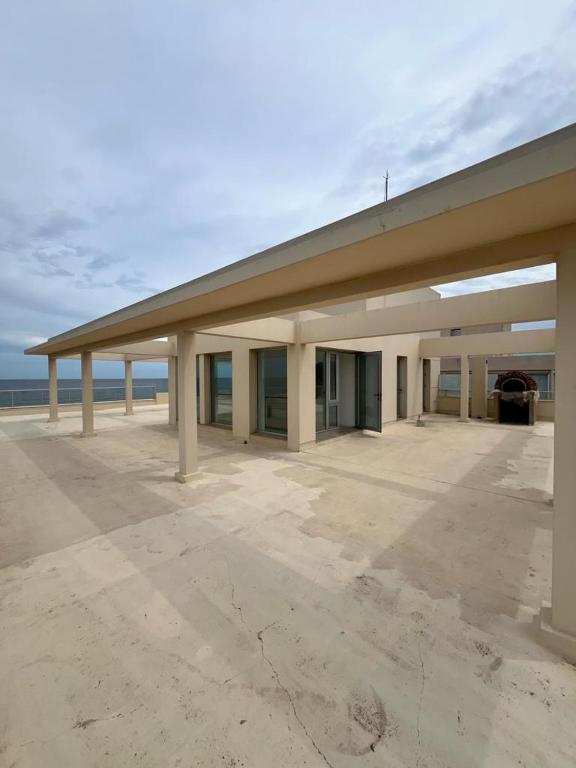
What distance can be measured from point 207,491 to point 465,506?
12.0 feet

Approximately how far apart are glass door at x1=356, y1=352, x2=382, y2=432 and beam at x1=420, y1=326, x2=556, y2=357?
4011mm

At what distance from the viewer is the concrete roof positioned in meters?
1.47

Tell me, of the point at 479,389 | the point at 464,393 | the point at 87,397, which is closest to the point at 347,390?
the point at 464,393

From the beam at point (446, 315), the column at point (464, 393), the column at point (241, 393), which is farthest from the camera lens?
the column at point (464, 393)

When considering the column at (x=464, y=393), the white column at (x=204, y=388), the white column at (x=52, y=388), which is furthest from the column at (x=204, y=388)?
the column at (x=464, y=393)

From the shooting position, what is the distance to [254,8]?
455cm

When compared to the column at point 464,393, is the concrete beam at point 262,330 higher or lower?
higher

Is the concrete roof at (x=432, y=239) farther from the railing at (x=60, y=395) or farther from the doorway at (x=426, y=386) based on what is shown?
the doorway at (x=426, y=386)

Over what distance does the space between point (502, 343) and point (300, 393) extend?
7332 mm

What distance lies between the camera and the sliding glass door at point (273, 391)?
8305 mm

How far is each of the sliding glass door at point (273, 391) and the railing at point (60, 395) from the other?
7509mm

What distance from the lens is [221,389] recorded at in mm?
10406

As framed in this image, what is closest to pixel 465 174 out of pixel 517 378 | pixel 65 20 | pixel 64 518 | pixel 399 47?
pixel 399 47

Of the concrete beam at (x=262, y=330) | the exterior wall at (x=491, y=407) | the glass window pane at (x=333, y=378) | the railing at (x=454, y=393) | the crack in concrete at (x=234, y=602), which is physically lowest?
the crack in concrete at (x=234, y=602)
